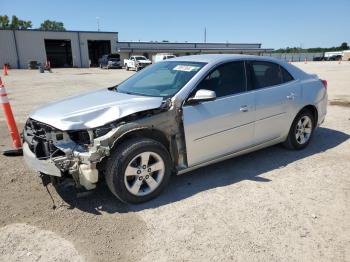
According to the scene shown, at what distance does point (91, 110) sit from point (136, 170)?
2.78 ft

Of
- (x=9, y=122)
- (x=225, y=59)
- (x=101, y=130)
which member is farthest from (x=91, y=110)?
(x=9, y=122)

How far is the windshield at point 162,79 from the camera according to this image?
4.03m

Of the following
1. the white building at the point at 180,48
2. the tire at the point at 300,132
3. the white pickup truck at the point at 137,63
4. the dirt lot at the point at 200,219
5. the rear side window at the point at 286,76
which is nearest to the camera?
the dirt lot at the point at 200,219

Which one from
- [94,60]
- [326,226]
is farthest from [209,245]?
[94,60]

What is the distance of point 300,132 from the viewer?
5281mm

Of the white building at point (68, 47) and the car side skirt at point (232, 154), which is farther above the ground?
the white building at point (68, 47)

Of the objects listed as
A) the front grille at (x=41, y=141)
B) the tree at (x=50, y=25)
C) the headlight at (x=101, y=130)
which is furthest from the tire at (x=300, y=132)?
the tree at (x=50, y=25)

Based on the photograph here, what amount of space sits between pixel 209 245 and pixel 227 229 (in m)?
0.32

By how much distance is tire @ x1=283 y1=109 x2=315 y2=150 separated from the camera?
512cm

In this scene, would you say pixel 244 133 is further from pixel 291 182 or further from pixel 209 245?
pixel 209 245

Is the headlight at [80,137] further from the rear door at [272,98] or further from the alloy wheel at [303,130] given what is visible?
the alloy wheel at [303,130]

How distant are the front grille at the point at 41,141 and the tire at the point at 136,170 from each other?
2.15 feet

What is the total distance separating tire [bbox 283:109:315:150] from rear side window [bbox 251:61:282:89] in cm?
78

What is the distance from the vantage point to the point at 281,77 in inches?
194
